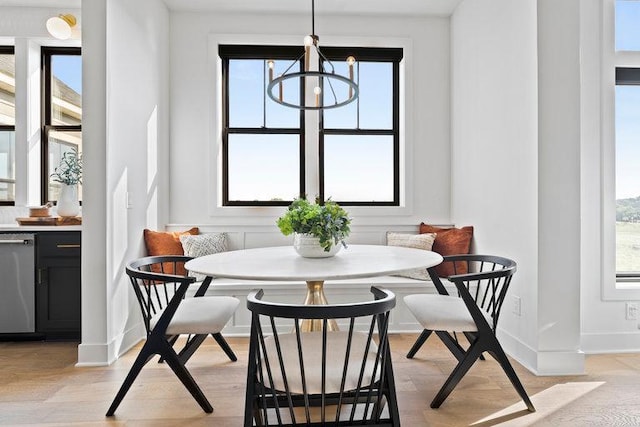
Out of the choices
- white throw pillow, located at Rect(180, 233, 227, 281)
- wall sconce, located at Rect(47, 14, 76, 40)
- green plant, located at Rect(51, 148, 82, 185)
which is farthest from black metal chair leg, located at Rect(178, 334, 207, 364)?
Result: wall sconce, located at Rect(47, 14, 76, 40)

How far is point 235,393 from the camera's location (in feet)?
7.82

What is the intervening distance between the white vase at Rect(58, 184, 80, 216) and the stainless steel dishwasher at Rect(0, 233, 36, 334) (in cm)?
30

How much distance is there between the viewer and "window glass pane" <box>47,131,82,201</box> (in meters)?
3.85

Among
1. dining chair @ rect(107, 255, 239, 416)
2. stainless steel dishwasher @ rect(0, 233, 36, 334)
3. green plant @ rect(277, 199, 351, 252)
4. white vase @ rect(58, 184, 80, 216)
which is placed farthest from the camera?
white vase @ rect(58, 184, 80, 216)

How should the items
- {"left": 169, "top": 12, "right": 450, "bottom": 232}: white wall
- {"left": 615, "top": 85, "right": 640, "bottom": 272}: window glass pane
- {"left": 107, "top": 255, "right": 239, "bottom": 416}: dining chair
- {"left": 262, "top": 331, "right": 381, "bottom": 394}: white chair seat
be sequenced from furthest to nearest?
{"left": 169, "top": 12, "right": 450, "bottom": 232}: white wall → {"left": 615, "top": 85, "right": 640, "bottom": 272}: window glass pane → {"left": 107, "top": 255, "right": 239, "bottom": 416}: dining chair → {"left": 262, "top": 331, "right": 381, "bottom": 394}: white chair seat

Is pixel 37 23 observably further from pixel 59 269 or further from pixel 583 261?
pixel 583 261

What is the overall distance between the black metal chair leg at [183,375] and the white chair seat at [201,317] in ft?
0.35

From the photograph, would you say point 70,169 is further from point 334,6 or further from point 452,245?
point 452,245

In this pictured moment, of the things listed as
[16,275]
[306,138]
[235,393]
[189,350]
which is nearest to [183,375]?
[189,350]

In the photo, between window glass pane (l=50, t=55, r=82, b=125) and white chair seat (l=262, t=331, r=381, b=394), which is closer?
white chair seat (l=262, t=331, r=381, b=394)

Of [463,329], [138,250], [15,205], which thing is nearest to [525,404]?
Answer: [463,329]

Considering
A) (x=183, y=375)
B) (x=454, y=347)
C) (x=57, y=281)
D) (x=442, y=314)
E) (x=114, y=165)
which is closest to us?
(x=183, y=375)

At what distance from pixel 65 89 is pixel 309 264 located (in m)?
3.20

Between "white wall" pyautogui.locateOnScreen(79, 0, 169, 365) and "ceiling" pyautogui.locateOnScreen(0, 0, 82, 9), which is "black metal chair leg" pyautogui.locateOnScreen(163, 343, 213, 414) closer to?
"white wall" pyautogui.locateOnScreen(79, 0, 169, 365)
